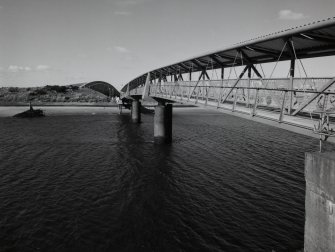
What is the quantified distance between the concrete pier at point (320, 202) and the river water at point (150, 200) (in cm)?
504

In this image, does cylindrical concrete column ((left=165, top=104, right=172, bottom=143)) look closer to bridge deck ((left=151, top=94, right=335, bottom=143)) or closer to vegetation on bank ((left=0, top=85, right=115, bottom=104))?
bridge deck ((left=151, top=94, right=335, bottom=143))

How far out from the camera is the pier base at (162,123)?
124 feet

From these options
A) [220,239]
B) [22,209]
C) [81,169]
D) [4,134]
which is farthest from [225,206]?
[4,134]

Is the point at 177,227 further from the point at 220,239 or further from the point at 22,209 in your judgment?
the point at 22,209

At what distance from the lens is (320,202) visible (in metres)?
8.22

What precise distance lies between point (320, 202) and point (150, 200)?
477 inches

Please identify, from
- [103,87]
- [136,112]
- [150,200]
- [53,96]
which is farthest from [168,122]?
[103,87]

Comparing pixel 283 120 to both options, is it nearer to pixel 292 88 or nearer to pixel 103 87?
pixel 292 88

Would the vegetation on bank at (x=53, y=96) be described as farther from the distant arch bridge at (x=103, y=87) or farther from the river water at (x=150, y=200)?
the river water at (x=150, y=200)

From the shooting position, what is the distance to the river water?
1365cm

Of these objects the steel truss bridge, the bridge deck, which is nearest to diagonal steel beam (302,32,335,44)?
the steel truss bridge

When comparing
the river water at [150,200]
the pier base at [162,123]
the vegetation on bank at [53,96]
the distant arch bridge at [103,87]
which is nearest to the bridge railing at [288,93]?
the river water at [150,200]

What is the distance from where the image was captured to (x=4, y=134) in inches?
1825

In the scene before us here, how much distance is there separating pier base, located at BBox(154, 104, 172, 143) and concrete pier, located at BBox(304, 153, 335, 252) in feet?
97.2
